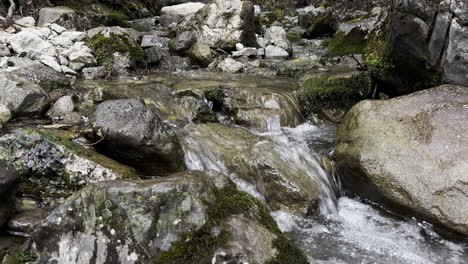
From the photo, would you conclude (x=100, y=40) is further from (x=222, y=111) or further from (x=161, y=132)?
(x=161, y=132)

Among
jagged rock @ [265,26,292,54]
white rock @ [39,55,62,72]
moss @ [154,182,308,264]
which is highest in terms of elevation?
moss @ [154,182,308,264]

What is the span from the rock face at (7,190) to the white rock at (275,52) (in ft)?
36.3

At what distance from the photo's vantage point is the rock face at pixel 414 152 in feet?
15.8

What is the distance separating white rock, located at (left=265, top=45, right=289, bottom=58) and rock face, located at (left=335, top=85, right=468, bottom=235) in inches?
302

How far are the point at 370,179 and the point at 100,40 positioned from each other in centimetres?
786

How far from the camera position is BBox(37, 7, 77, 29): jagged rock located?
11641 millimetres

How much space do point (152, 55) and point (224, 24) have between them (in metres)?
4.49

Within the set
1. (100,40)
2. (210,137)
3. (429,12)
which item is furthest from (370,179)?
(100,40)

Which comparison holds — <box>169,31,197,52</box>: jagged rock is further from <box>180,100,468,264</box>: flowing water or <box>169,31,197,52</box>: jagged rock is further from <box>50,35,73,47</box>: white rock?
<box>180,100,468,264</box>: flowing water

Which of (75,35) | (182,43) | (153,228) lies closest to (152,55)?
(182,43)

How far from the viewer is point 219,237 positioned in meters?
2.83

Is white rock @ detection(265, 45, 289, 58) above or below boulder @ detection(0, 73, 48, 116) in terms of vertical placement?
below

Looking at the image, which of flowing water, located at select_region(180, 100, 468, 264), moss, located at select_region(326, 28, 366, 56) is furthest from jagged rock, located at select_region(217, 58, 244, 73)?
flowing water, located at select_region(180, 100, 468, 264)

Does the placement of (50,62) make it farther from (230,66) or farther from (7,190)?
(7,190)
